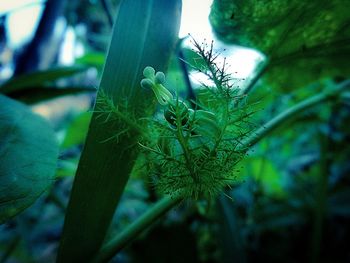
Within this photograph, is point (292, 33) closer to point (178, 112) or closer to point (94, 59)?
point (178, 112)

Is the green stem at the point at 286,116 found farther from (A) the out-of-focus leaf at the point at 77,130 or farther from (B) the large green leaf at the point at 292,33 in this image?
(A) the out-of-focus leaf at the point at 77,130

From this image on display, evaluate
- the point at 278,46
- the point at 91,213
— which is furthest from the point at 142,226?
the point at 278,46

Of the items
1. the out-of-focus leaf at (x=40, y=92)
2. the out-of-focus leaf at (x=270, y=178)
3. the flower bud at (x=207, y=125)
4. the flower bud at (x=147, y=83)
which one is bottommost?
the out-of-focus leaf at (x=270, y=178)

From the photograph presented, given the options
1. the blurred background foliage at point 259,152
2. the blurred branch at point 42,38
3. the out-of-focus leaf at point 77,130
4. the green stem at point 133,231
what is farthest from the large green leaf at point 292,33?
the blurred branch at point 42,38

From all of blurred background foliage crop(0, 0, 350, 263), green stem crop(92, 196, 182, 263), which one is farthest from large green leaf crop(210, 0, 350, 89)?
green stem crop(92, 196, 182, 263)

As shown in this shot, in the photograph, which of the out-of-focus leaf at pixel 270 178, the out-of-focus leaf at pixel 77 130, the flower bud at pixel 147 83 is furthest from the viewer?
the out-of-focus leaf at pixel 270 178

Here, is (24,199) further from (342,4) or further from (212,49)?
(342,4)
